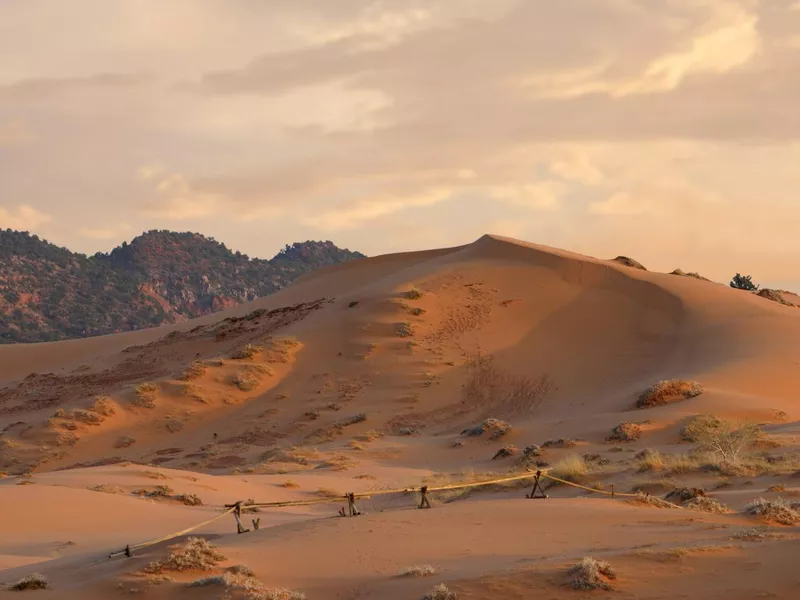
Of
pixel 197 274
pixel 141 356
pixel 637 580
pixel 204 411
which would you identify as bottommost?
pixel 637 580

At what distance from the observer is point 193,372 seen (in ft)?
126

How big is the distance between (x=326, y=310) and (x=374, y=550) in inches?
1378

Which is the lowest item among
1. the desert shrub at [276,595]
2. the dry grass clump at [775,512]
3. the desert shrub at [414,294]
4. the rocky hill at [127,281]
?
the dry grass clump at [775,512]

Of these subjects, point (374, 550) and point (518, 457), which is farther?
point (518, 457)

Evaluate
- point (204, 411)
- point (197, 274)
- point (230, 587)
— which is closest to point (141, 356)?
point (204, 411)

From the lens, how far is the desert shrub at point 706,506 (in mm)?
14368

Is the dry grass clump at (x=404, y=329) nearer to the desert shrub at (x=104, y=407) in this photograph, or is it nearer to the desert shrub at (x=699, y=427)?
the desert shrub at (x=104, y=407)

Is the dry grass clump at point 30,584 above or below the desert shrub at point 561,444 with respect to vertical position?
above

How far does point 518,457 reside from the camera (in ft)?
84.1

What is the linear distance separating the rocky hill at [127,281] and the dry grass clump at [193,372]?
6315 centimetres

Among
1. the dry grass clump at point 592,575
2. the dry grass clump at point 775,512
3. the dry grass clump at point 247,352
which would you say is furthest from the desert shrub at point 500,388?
the dry grass clump at point 592,575

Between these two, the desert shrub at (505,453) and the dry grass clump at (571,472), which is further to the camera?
the desert shrub at (505,453)

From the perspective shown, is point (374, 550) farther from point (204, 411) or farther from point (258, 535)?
point (204, 411)

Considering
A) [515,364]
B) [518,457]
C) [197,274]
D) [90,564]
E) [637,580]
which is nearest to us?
[637,580]
